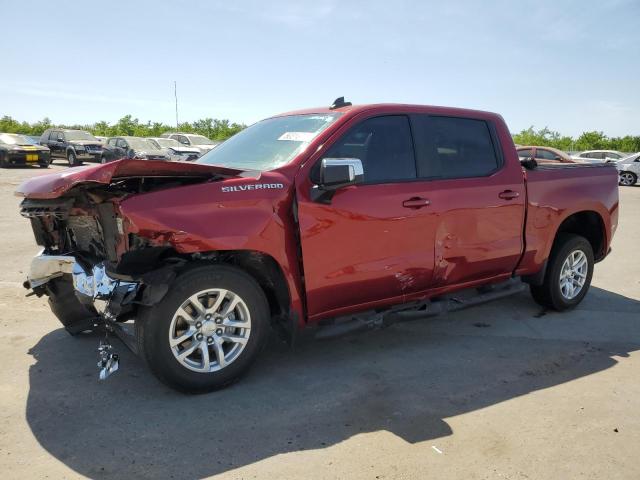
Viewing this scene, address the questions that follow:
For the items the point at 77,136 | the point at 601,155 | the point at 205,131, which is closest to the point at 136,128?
the point at 205,131

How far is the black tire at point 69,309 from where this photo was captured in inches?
160

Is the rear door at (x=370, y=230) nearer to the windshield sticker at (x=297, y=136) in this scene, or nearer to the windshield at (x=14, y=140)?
the windshield sticker at (x=297, y=136)

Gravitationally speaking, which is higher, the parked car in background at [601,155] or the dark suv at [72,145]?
the dark suv at [72,145]

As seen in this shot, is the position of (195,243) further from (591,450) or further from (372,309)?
(591,450)

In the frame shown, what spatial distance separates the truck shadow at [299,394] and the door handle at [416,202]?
119cm

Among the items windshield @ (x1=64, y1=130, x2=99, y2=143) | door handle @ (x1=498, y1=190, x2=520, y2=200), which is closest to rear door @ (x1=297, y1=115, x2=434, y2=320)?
door handle @ (x1=498, y1=190, x2=520, y2=200)

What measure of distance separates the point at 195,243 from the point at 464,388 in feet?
6.75

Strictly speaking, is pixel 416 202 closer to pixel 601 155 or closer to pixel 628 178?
pixel 628 178

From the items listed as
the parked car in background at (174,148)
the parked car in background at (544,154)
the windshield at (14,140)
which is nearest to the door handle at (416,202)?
the parked car in background at (544,154)

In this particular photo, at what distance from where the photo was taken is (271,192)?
11.2 feet

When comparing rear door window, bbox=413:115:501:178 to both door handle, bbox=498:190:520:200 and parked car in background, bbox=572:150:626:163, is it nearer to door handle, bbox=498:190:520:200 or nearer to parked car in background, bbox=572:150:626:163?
door handle, bbox=498:190:520:200

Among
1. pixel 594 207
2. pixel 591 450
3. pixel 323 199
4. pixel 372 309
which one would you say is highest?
pixel 323 199

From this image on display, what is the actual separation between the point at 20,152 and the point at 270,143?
23221 mm

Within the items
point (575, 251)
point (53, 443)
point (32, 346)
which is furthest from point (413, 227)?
point (32, 346)
